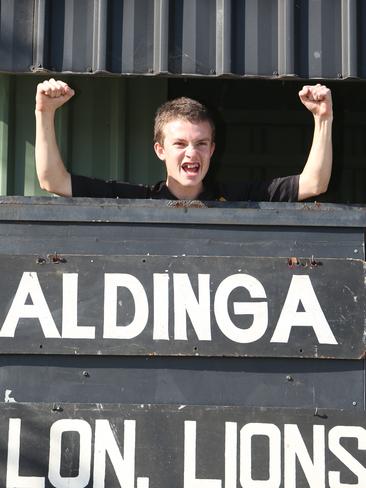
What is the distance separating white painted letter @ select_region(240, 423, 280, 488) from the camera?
413 cm

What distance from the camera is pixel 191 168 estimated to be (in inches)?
177

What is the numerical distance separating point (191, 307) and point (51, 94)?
3.64 feet

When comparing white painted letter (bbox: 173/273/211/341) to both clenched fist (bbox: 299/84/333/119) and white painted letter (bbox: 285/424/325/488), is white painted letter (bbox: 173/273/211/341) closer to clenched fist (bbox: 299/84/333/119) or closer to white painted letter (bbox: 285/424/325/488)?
white painted letter (bbox: 285/424/325/488)

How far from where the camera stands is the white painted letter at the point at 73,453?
415 centimetres

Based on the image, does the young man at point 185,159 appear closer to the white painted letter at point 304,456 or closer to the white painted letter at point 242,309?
the white painted letter at point 242,309

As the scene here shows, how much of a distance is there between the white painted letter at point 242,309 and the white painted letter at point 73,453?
72 centimetres

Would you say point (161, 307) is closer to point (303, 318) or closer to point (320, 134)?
point (303, 318)

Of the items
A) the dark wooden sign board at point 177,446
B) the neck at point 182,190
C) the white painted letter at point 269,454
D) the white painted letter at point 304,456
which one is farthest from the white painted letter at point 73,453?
the neck at point 182,190

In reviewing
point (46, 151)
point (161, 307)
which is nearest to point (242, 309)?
point (161, 307)

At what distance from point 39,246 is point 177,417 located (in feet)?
3.10

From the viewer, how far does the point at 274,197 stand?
4.61 m

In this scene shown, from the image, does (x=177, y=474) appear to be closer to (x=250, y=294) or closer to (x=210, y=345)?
(x=210, y=345)

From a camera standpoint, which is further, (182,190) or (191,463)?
(182,190)

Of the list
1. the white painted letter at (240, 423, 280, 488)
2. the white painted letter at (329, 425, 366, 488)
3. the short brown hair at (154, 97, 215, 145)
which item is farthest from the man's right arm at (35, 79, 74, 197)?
the white painted letter at (329, 425, 366, 488)
